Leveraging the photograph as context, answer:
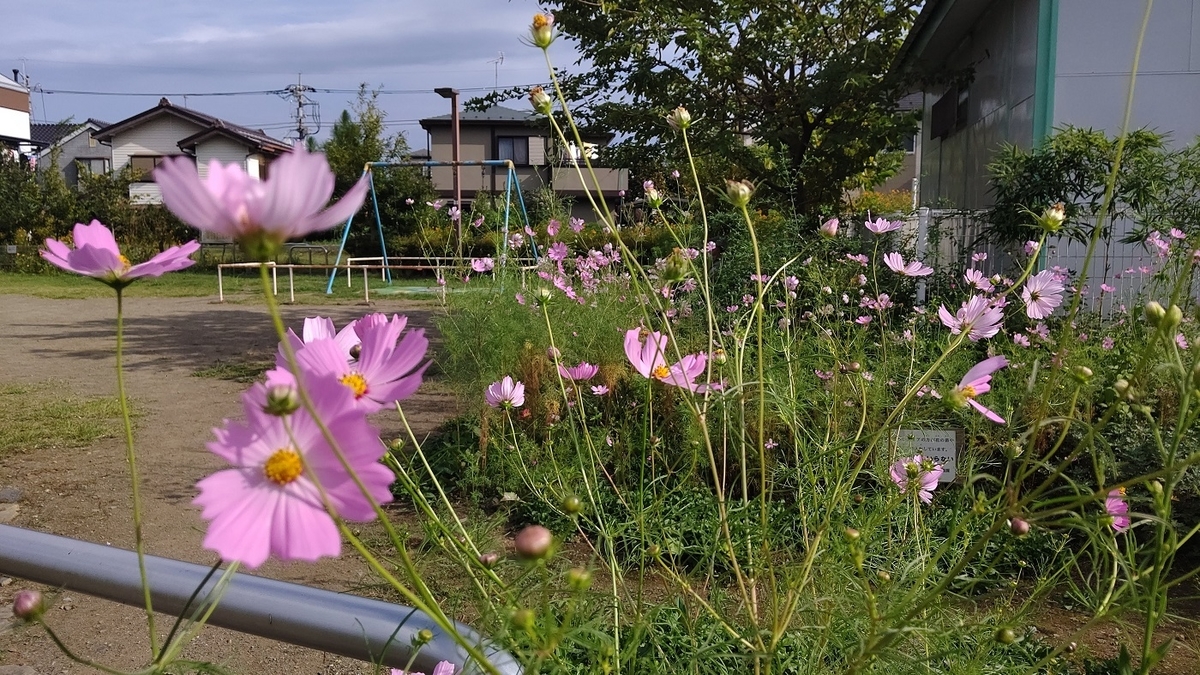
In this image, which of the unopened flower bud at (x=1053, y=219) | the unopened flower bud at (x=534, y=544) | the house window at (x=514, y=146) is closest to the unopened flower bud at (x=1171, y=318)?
the unopened flower bud at (x=1053, y=219)

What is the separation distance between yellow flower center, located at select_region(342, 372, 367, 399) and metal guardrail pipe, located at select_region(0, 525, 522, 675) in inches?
6.7

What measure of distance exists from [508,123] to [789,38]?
17.9 meters

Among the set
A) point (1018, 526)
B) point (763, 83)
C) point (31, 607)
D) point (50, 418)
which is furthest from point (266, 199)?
point (763, 83)

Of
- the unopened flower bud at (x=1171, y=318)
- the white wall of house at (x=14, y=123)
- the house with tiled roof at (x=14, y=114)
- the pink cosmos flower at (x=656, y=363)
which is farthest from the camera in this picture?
the white wall of house at (x=14, y=123)

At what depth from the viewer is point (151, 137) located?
27.9 metres

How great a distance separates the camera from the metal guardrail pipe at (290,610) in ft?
1.94

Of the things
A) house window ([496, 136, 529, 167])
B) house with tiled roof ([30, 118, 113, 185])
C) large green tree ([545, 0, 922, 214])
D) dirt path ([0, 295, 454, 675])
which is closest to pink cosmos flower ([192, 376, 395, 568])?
dirt path ([0, 295, 454, 675])

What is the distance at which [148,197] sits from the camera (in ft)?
81.8

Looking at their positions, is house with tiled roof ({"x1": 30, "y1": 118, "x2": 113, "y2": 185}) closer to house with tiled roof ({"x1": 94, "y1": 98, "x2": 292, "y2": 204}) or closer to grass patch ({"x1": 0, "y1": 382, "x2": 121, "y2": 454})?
house with tiled roof ({"x1": 94, "y1": 98, "x2": 292, "y2": 204})

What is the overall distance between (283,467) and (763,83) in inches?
338

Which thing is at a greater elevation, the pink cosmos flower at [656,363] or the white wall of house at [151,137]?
the white wall of house at [151,137]

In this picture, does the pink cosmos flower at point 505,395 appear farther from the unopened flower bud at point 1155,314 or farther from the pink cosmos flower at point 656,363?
the unopened flower bud at point 1155,314

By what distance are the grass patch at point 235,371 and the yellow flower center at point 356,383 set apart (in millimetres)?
6022

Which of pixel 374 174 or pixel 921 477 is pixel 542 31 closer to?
pixel 921 477
